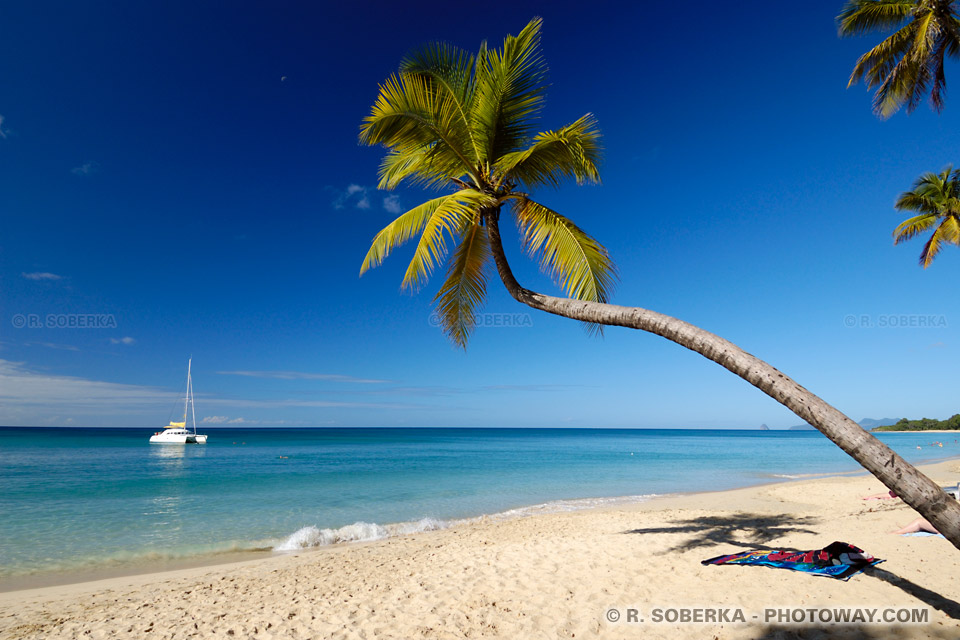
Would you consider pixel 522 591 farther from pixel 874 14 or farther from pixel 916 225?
pixel 916 225

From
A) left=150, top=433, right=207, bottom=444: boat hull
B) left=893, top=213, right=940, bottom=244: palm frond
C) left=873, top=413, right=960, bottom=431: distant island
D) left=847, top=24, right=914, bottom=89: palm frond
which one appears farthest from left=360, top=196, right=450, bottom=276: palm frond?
left=873, top=413, right=960, bottom=431: distant island

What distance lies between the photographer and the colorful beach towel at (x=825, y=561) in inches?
207

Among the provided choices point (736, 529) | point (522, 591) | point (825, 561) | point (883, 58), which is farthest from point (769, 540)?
point (883, 58)

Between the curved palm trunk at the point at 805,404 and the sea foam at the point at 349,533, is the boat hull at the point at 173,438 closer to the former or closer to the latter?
the sea foam at the point at 349,533

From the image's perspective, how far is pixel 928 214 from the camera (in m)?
17.6

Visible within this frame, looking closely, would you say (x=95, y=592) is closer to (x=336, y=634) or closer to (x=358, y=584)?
(x=358, y=584)

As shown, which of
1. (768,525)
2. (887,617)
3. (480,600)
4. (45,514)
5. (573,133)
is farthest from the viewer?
(45,514)

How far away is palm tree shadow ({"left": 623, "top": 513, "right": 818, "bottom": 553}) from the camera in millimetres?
7283

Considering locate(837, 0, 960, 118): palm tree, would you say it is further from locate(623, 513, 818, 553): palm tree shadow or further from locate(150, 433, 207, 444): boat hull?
locate(150, 433, 207, 444): boat hull

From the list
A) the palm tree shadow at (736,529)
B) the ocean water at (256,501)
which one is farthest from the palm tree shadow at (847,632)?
the ocean water at (256,501)

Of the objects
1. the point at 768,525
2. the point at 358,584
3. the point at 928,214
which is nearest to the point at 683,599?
the point at 358,584

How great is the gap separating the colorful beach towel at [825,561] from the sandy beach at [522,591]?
0.40ft

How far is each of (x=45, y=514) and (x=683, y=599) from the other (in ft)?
54.6

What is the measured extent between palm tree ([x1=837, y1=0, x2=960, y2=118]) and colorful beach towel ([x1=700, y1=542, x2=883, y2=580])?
924cm
